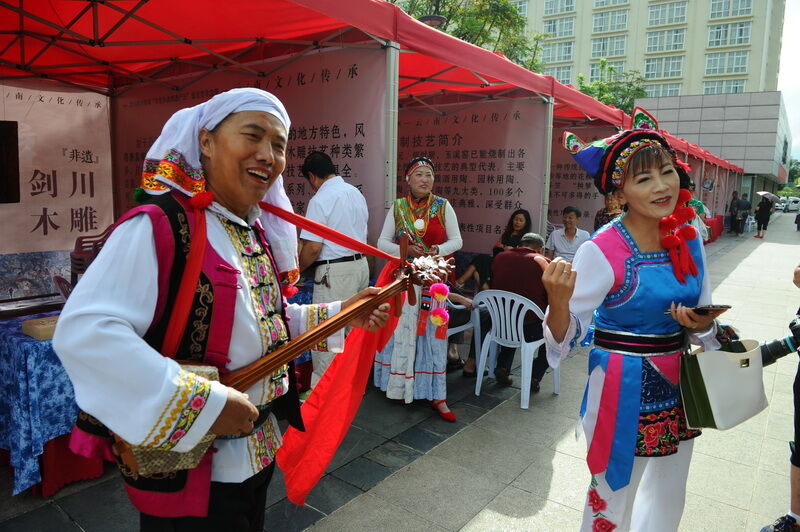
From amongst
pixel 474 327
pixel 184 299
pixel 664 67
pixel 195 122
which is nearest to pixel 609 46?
pixel 664 67

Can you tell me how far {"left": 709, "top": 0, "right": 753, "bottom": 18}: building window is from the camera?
3869 cm

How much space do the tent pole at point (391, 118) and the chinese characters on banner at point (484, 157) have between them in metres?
2.56

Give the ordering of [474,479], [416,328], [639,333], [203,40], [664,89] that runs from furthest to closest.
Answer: [664,89], [203,40], [416,328], [474,479], [639,333]

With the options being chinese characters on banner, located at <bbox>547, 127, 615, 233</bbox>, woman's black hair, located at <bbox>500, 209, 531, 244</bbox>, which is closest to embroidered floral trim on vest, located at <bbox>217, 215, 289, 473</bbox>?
woman's black hair, located at <bbox>500, 209, 531, 244</bbox>

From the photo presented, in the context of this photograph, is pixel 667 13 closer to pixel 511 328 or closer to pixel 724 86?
pixel 724 86

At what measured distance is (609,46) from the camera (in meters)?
45.3

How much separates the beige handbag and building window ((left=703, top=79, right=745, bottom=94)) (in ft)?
154

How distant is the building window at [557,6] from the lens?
4694 centimetres

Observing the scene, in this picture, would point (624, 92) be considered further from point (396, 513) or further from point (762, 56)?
point (396, 513)

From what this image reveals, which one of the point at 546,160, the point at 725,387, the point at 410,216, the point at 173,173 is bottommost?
the point at 725,387

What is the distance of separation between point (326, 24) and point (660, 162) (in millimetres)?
2809

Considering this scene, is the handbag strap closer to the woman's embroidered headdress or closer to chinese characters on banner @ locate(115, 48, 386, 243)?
the woman's embroidered headdress

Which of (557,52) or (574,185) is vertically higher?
(557,52)

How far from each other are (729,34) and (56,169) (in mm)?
48602
